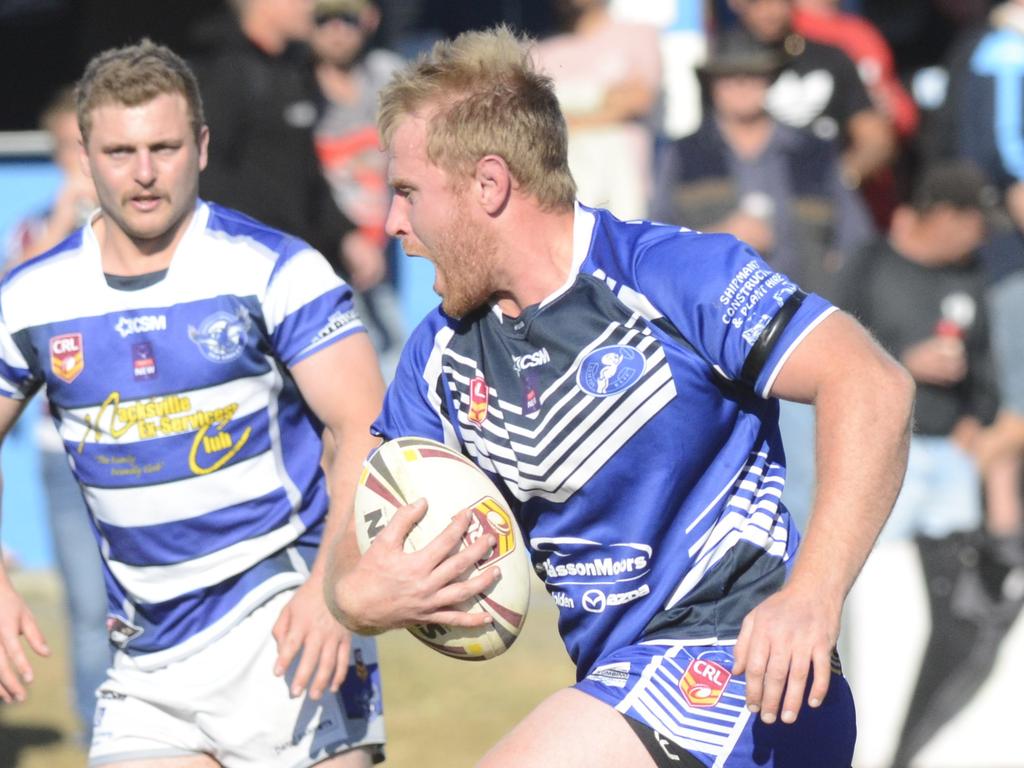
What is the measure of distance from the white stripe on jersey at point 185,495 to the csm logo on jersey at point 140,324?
16.0 inches

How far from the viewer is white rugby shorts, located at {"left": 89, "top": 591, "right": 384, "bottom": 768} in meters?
4.55

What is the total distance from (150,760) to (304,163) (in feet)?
11.6

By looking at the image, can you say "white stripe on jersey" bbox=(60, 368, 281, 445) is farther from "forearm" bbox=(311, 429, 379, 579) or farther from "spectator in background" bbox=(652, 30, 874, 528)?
"spectator in background" bbox=(652, 30, 874, 528)

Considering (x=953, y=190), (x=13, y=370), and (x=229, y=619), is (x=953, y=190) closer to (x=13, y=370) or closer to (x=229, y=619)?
(x=229, y=619)

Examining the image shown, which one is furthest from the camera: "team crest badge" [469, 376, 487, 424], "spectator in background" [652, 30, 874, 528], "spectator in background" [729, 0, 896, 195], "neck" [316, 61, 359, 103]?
"neck" [316, 61, 359, 103]

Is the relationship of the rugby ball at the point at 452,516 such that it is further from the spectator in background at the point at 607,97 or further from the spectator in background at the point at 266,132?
the spectator in background at the point at 607,97

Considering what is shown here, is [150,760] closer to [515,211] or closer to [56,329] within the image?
[56,329]

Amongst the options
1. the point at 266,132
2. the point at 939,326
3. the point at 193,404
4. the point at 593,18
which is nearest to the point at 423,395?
the point at 193,404

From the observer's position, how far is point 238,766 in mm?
4578

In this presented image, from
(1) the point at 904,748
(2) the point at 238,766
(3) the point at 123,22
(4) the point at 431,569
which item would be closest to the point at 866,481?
(4) the point at 431,569

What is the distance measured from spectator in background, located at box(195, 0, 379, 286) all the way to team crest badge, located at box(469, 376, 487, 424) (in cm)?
339

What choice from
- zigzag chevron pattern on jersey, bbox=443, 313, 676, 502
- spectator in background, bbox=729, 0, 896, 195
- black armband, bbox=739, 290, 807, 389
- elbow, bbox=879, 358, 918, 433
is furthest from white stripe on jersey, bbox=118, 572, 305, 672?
spectator in background, bbox=729, 0, 896, 195

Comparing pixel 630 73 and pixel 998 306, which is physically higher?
pixel 630 73

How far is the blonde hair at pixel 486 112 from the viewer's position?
3.75 metres
